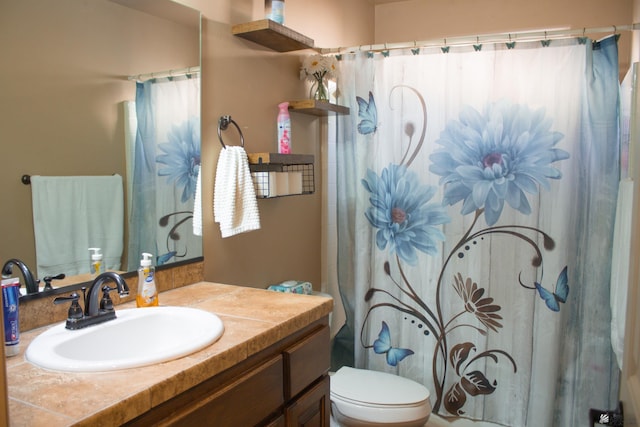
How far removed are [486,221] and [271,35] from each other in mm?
1316

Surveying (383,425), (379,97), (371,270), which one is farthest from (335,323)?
(379,97)

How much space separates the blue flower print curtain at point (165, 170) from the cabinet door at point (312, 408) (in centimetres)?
69

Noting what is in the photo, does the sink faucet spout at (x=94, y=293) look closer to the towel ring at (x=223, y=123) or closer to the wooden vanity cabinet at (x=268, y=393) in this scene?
the wooden vanity cabinet at (x=268, y=393)

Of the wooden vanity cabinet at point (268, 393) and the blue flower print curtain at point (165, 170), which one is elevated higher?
the blue flower print curtain at point (165, 170)

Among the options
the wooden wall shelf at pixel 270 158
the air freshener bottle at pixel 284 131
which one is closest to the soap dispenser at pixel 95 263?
the wooden wall shelf at pixel 270 158

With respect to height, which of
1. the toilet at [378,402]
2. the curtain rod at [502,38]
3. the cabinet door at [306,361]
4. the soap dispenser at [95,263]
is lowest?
the toilet at [378,402]

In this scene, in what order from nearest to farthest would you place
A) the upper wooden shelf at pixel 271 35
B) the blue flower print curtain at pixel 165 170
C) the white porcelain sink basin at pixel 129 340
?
the white porcelain sink basin at pixel 129 340
the blue flower print curtain at pixel 165 170
the upper wooden shelf at pixel 271 35

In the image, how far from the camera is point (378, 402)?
2.07 m

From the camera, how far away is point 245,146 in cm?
215

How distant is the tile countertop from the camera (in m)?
0.89

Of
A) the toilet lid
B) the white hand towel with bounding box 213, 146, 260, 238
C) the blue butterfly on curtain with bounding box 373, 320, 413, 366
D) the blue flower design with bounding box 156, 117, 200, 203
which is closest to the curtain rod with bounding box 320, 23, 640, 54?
the white hand towel with bounding box 213, 146, 260, 238

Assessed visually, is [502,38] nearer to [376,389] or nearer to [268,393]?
[376,389]

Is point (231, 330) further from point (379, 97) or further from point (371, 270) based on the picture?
point (379, 97)

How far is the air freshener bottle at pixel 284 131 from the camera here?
2281 millimetres
